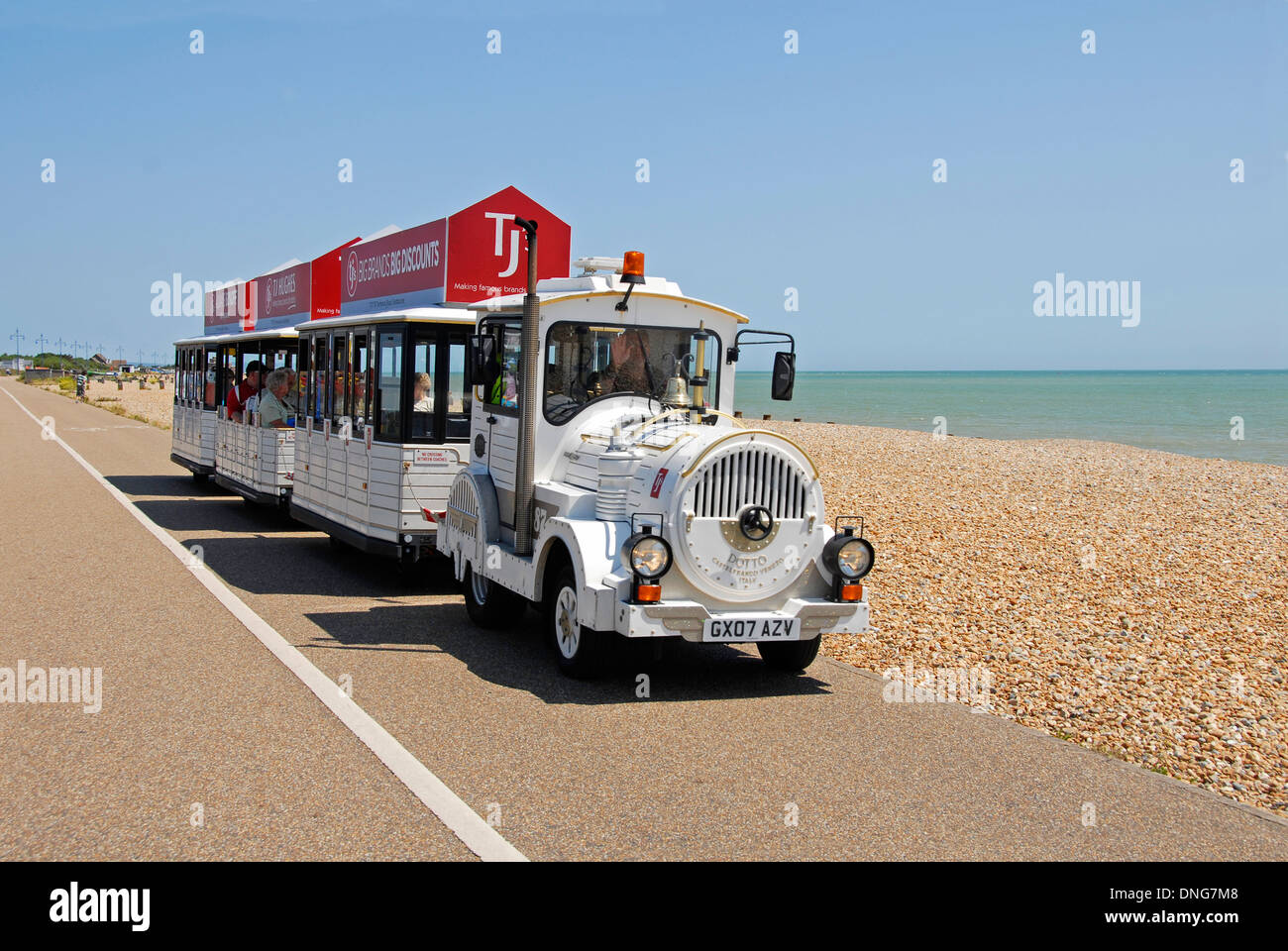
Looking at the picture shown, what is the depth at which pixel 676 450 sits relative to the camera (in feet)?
25.0

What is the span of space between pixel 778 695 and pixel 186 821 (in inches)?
148

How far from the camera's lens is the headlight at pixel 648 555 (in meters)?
7.19

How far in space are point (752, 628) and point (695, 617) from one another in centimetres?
42

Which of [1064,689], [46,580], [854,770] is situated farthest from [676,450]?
[46,580]

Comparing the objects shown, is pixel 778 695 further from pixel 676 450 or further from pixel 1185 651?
pixel 1185 651

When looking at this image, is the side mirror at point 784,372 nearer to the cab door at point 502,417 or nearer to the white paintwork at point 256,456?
the cab door at point 502,417

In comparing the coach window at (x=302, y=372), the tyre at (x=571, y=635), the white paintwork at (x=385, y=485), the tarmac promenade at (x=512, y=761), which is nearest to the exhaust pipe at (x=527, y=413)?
the tyre at (x=571, y=635)

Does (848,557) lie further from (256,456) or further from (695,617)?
(256,456)

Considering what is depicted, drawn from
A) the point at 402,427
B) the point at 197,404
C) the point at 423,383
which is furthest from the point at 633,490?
the point at 197,404

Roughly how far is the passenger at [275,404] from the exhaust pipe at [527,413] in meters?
7.91

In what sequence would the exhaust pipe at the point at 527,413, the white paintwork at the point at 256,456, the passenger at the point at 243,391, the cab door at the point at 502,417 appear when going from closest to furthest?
the exhaust pipe at the point at 527,413
the cab door at the point at 502,417
the white paintwork at the point at 256,456
the passenger at the point at 243,391

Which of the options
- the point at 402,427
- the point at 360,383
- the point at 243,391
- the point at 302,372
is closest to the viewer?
the point at 402,427

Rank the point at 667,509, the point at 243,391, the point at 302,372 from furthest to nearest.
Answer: the point at 243,391, the point at 302,372, the point at 667,509

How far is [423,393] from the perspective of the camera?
11.4 metres
